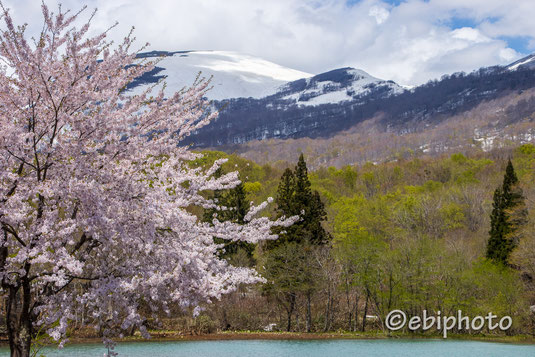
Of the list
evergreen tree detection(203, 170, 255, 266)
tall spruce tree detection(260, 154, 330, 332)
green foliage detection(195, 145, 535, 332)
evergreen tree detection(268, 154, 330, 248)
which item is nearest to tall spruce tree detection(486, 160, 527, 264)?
green foliage detection(195, 145, 535, 332)

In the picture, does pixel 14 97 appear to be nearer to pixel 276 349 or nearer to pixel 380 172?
pixel 276 349

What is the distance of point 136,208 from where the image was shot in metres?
8.20

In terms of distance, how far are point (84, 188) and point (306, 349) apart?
26.3 m

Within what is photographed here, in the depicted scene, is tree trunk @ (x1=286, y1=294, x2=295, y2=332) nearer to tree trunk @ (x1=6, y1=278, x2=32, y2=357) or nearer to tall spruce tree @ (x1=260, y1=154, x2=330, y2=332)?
tall spruce tree @ (x1=260, y1=154, x2=330, y2=332)

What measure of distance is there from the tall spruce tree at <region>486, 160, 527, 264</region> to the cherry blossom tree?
40234mm

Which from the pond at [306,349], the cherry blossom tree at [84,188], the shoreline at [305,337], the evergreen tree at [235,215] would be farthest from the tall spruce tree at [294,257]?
the cherry blossom tree at [84,188]

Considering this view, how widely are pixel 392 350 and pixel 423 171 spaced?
94.9 m

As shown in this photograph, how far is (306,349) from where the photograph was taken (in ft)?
104

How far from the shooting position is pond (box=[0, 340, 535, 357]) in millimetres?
28875

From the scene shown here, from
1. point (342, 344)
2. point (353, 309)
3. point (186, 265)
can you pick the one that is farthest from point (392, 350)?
point (186, 265)

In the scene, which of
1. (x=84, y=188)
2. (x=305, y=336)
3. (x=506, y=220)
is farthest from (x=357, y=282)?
(x=84, y=188)

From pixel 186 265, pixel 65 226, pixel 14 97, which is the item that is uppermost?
pixel 14 97

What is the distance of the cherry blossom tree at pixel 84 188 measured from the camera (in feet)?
25.6

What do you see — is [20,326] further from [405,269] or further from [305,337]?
[405,269]
